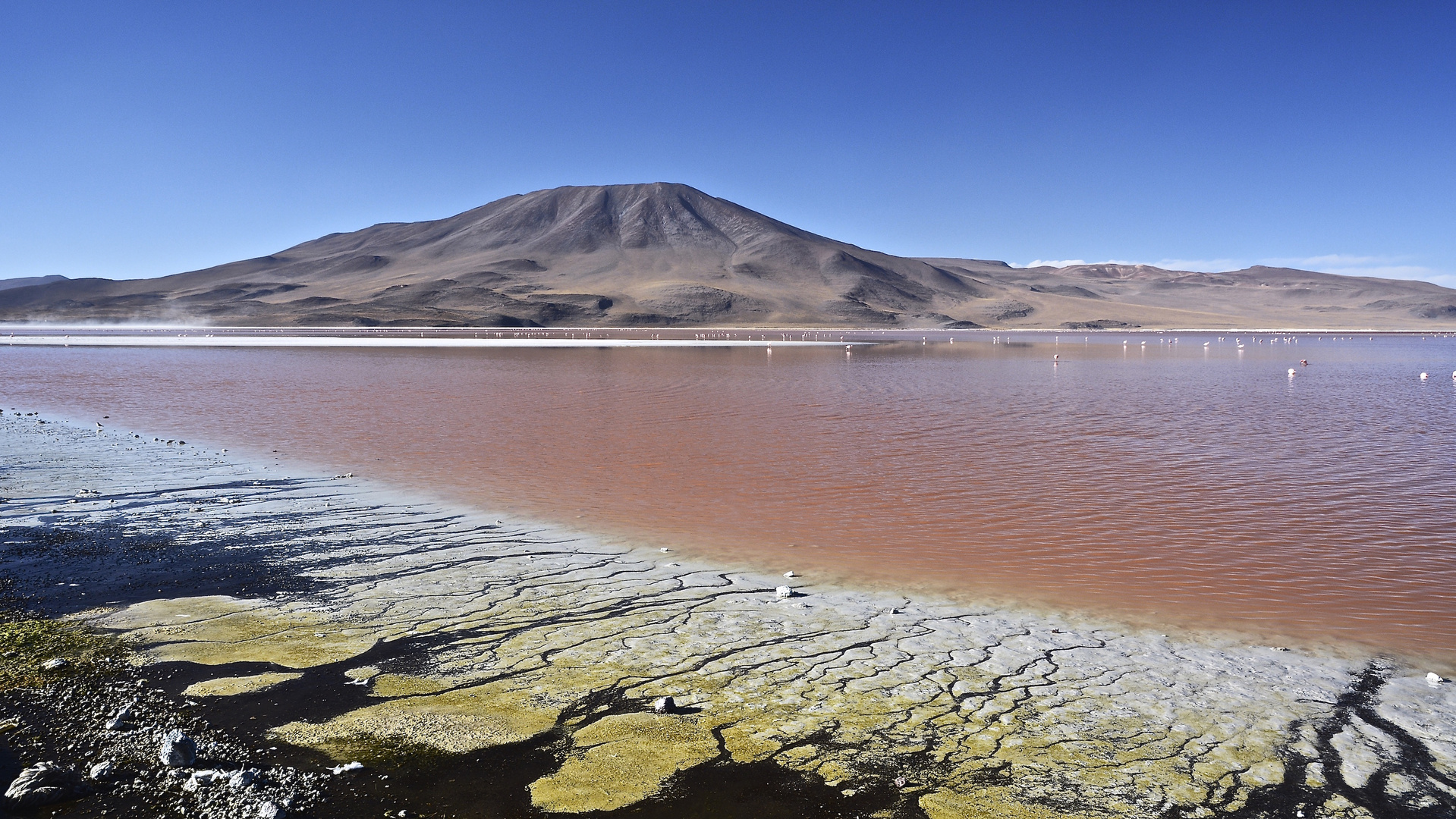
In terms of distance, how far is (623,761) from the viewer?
4.20m

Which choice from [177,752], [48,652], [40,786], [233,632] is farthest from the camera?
[233,632]

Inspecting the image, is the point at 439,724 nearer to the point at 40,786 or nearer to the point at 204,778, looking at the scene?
the point at 204,778

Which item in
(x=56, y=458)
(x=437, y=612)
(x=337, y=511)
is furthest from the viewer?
(x=56, y=458)

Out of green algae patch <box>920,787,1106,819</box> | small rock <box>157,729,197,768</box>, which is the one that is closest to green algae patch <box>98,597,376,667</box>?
small rock <box>157,729,197,768</box>

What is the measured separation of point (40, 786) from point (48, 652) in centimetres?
203

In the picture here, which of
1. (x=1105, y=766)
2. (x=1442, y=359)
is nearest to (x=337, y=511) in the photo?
(x=1105, y=766)

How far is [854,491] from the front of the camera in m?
11.2

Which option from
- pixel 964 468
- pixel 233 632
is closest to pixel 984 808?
pixel 233 632

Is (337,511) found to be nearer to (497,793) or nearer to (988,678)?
(497,793)

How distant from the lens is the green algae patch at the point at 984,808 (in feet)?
12.3

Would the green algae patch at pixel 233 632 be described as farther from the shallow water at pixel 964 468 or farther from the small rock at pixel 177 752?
the shallow water at pixel 964 468

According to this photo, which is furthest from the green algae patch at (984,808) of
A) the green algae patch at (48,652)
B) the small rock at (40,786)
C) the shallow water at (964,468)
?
the green algae patch at (48,652)

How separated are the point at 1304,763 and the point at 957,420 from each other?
1405 centimetres

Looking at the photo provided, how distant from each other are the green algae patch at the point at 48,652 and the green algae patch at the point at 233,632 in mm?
180
